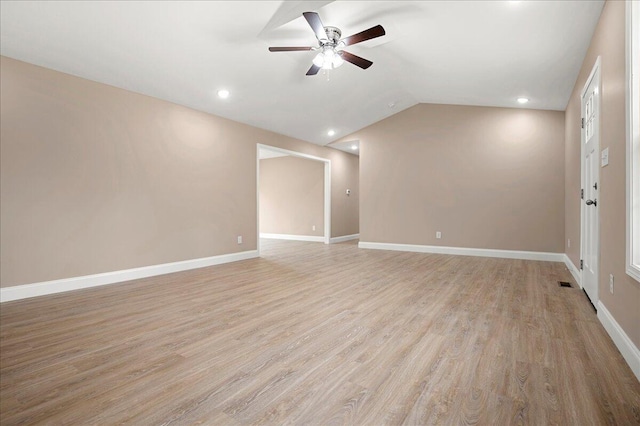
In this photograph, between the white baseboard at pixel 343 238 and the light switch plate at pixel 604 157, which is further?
the white baseboard at pixel 343 238

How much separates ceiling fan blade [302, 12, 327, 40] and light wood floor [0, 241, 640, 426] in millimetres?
2548

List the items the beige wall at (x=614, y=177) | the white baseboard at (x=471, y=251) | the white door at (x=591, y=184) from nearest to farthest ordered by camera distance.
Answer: the beige wall at (x=614, y=177), the white door at (x=591, y=184), the white baseboard at (x=471, y=251)

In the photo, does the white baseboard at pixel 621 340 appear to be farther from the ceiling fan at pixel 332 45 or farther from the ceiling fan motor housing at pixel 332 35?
the ceiling fan motor housing at pixel 332 35

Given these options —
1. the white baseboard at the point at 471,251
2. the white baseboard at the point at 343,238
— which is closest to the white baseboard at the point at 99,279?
the white baseboard at the point at 471,251

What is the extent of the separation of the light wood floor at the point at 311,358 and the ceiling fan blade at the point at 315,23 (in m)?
2.55

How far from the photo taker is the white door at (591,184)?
114 inches

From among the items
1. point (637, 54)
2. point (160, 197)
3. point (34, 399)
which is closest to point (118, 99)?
point (160, 197)

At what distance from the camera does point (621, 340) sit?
6.83 feet

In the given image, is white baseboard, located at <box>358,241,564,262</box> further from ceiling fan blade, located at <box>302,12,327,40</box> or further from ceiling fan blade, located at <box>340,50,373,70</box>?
ceiling fan blade, located at <box>302,12,327,40</box>

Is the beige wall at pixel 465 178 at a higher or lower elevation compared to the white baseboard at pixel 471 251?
higher

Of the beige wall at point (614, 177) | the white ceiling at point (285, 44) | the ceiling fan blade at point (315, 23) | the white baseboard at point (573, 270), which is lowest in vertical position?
the white baseboard at point (573, 270)

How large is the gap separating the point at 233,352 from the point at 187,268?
3.15 meters

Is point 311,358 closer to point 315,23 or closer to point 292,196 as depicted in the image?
point 315,23

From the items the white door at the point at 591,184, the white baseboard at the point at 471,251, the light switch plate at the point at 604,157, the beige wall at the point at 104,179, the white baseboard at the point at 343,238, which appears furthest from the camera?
the white baseboard at the point at 343,238
